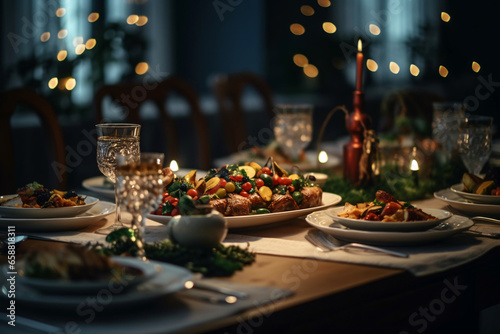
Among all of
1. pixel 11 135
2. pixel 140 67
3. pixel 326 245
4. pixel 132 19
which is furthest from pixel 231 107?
pixel 132 19

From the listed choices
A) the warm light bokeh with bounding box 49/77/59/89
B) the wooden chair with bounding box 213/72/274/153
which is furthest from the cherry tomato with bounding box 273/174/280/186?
the warm light bokeh with bounding box 49/77/59/89

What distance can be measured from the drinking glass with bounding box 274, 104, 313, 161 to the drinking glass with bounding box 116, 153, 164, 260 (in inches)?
52.5

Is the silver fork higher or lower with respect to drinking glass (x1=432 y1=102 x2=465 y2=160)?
lower

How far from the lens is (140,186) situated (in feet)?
3.66

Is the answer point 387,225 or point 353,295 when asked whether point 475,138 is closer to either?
point 387,225

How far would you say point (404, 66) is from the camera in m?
8.92

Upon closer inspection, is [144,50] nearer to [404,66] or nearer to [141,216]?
[141,216]

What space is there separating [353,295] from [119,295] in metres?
0.37

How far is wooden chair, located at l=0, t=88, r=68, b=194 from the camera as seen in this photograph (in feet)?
6.61

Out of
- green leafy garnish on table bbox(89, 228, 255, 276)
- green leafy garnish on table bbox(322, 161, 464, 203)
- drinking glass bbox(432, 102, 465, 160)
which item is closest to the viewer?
green leafy garnish on table bbox(89, 228, 255, 276)

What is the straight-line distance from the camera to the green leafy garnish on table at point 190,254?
1.06m

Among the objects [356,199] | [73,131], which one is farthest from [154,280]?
[73,131]

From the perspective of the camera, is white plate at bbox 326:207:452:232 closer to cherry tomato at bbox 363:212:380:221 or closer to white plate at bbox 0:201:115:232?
cherry tomato at bbox 363:212:380:221

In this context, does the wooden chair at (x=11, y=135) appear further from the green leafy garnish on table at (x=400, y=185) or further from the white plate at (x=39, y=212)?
the green leafy garnish on table at (x=400, y=185)
